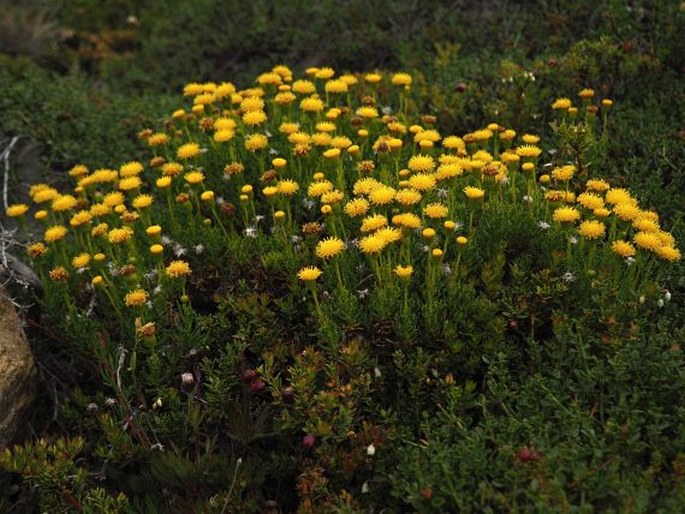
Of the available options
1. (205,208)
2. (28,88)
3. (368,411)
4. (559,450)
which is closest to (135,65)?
(28,88)

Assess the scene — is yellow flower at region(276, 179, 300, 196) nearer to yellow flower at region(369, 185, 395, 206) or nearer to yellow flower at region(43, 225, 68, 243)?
yellow flower at region(369, 185, 395, 206)

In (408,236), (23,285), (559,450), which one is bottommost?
(23,285)

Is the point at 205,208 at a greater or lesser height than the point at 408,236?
lesser

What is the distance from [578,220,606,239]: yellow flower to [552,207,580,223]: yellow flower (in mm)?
52

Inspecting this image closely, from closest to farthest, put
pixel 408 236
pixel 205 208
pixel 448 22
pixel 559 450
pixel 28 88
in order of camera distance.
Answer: pixel 559 450, pixel 408 236, pixel 205 208, pixel 28 88, pixel 448 22

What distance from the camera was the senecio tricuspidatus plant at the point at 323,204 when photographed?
3559 mm

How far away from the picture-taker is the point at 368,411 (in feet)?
11.2

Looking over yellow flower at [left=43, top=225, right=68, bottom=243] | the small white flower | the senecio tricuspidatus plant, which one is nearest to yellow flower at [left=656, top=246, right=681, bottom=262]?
the senecio tricuspidatus plant

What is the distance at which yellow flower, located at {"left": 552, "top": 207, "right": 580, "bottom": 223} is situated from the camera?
3.53 meters

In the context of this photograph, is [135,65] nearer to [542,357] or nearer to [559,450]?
[542,357]

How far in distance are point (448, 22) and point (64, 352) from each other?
14.9ft

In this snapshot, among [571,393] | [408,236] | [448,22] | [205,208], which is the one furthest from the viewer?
[448,22]

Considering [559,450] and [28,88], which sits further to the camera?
[28,88]

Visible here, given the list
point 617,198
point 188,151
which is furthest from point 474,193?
point 188,151
